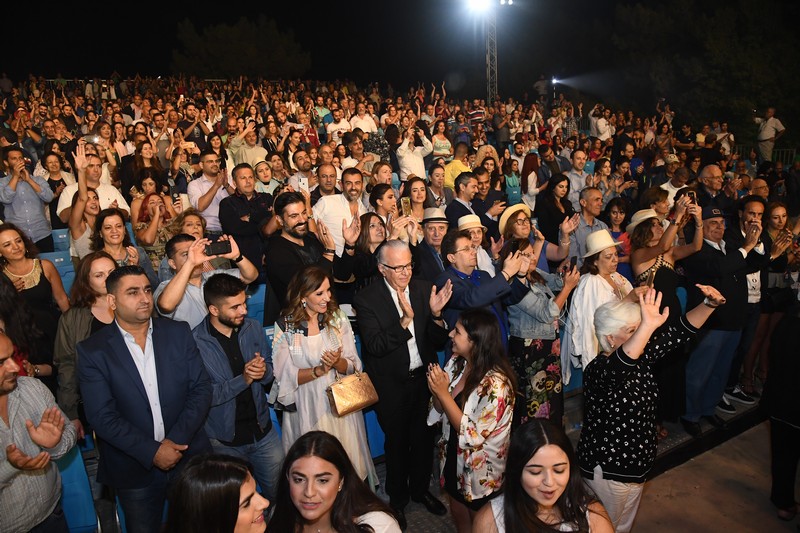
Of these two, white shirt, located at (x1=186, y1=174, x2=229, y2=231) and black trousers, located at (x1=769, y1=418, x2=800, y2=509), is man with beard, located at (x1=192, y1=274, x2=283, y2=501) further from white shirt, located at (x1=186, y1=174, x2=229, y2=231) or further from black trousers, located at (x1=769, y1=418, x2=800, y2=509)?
black trousers, located at (x1=769, y1=418, x2=800, y2=509)

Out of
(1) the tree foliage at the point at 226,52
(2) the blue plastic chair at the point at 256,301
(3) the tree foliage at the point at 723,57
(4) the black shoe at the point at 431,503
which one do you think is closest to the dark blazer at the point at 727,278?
(4) the black shoe at the point at 431,503

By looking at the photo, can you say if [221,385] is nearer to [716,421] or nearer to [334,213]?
[334,213]

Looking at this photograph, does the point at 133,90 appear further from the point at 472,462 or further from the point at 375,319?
the point at 472,462

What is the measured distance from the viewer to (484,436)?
3.24 metres

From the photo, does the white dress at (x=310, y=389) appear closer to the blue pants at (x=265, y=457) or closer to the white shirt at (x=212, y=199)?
the blue pants at (x=265, y=457)

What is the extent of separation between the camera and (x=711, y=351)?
5371 mm

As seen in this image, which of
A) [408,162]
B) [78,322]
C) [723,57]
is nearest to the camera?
[78,322]

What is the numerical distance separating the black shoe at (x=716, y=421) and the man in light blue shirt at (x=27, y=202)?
6.63 meters

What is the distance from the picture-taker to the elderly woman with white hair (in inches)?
126

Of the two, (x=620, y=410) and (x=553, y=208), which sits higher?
(x=553, y=208)

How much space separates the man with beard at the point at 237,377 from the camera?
11.6 feet

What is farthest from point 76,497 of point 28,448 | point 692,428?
point 692,428

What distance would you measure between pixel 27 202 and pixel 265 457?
14.6 ft

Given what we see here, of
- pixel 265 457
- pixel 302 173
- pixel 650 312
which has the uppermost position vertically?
pixel 302 173
